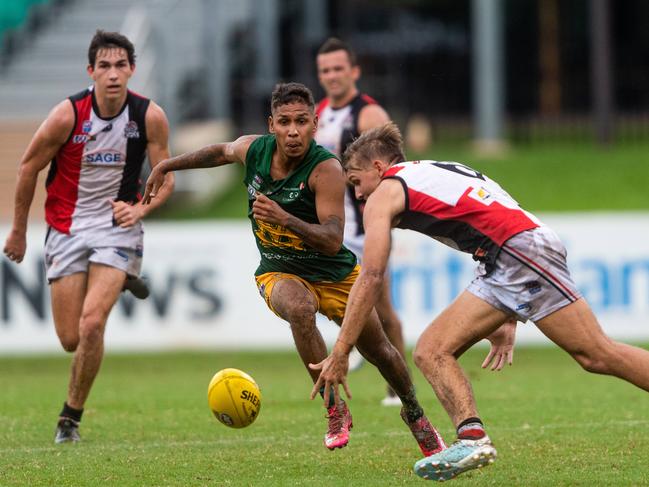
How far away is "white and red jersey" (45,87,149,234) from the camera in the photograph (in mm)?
9750

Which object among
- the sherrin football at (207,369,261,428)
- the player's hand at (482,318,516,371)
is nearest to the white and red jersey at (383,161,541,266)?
the player's hand at (482,318,516,371)

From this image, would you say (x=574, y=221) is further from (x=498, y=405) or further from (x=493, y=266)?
(x=493, y=266)

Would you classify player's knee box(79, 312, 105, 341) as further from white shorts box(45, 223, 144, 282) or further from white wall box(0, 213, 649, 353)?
white wall box(0, 213, 649, 353)

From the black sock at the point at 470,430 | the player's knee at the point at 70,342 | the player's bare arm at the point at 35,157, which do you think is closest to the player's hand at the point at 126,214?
the player's bare arm at the point at 35,157

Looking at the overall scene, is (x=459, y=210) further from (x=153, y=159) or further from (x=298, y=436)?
(x=153, y=159)

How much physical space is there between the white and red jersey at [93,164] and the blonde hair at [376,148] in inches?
108

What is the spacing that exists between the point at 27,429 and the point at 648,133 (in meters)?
20.4

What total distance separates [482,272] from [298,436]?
2.65 m

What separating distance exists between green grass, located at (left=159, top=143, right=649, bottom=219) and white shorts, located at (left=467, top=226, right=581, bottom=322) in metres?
14.9

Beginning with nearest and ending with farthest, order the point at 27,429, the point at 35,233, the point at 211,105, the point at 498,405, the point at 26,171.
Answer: the point at 26,171 < the point at 27,429 < the point at 498,405 < the point at 35,233 < the point at 211,105

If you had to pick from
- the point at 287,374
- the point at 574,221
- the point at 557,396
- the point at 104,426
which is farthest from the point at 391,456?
the point at 574,221

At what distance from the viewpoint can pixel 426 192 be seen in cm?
729

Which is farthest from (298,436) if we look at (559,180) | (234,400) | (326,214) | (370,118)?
(559,180)

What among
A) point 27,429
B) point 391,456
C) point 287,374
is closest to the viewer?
point 391,456
